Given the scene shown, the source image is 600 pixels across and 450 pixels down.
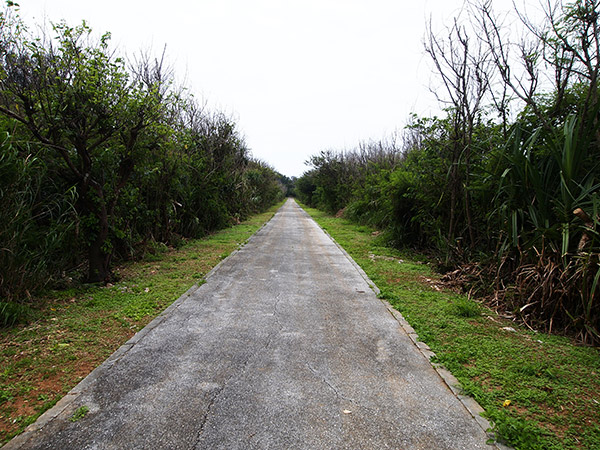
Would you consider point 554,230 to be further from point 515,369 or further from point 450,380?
point 450,380

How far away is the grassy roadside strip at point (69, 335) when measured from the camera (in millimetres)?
2557

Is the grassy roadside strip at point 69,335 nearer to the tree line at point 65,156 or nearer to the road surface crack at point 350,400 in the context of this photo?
the tree line at point 65,156

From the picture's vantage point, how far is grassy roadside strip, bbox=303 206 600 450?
2.24 m

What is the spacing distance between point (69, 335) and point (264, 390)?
94.9 inches

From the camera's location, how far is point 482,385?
9.19 ft

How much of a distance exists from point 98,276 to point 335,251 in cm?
594

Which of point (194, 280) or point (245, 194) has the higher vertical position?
point (245, 194)

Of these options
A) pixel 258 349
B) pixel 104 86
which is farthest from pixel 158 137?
pixel 258 349

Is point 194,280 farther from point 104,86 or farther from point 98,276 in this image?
point 104,86

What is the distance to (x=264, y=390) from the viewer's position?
2.65 metres

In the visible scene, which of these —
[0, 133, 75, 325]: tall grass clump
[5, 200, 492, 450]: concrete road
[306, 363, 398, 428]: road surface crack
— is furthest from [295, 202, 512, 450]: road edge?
[0, 133, 75, 325]: tall grass clump

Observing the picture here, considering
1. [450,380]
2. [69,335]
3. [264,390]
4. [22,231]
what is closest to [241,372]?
[264,390]

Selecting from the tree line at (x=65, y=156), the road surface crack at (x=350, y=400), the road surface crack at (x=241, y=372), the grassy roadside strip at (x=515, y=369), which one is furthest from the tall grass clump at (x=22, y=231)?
the grassy roadside strip at (x=515, y=369)

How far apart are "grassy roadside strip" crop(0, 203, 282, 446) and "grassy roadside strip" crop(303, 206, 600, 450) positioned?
3.21 m
